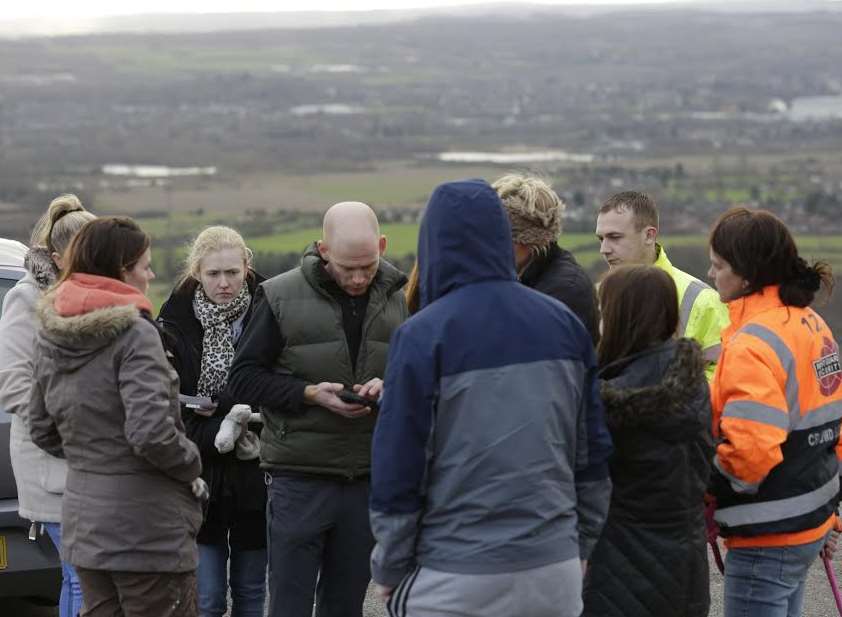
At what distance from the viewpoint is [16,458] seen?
4.70 meters

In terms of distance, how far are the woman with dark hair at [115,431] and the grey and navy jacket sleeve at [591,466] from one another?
4.21 ft

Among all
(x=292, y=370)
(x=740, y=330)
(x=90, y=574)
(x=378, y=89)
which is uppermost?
(x=740, y=330)

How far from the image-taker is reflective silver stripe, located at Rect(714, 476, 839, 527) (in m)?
4.27

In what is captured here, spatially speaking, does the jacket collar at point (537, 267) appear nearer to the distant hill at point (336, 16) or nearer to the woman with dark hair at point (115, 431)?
the woman with dark hair at point (115, 431)

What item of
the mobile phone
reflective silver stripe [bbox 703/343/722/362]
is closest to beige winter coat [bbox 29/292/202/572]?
the mobile phone

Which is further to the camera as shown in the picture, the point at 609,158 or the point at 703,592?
the point at 609,158

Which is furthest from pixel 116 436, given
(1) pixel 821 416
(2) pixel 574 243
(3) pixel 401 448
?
(2) pixel 574 243

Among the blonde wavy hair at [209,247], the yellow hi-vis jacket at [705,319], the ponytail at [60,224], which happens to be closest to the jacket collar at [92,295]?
the ponytail at [60,224]

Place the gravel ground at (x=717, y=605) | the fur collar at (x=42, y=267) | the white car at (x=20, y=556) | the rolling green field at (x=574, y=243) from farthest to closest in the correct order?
the rolling green field at (x=574, y=243) < the gravel ground at (x=717, y=605) < the white car at (x=20, y=556) < the fur collar at (x=42, y=267)

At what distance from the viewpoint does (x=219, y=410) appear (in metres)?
5.11

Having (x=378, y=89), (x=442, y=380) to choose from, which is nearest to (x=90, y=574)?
(x=442, y=380)

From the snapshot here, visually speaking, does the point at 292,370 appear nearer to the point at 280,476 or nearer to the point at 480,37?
the point at 280,476

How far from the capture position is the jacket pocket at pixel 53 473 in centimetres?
463

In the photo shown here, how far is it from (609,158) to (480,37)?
63793mm
